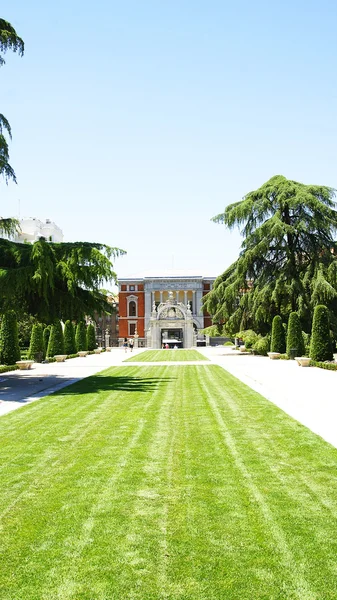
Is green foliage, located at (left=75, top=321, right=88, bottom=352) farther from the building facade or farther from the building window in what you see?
the building window

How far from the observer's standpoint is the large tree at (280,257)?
34.8 m

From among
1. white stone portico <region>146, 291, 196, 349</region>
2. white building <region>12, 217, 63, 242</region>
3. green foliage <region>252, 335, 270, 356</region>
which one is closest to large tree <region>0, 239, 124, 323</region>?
green foliage <region>252, 335, 270, 356</region>

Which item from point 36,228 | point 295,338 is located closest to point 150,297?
point 36,228

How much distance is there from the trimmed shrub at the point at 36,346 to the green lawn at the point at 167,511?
73.3 feet

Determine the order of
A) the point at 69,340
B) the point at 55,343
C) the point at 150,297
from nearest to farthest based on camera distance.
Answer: the point at 55,343, the point at 69,340, the point at 150,297

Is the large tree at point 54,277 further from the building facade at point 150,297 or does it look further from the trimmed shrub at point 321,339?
the building facade at point 150,297

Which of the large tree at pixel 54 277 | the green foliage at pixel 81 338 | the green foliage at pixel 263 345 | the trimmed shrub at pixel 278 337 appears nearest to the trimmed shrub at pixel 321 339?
the trimmed shrub at pixel 278 337

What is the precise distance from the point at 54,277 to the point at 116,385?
3.57 m

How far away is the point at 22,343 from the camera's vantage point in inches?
2042

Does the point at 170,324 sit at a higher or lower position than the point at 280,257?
lower

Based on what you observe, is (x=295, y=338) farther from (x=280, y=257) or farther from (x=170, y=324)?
(x=170, y=324)

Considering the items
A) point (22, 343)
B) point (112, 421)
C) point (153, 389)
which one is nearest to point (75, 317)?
point (153, 389)

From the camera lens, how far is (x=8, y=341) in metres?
24.5

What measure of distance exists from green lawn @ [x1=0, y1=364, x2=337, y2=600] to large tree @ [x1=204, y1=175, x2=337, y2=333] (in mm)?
26758
